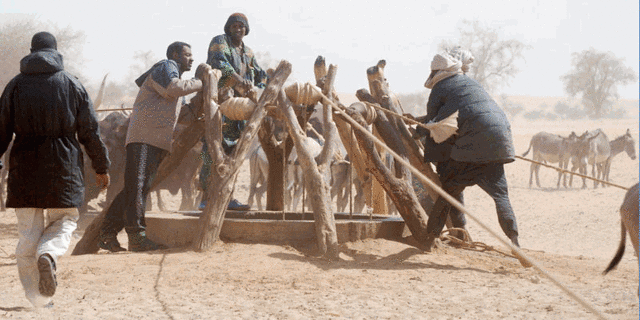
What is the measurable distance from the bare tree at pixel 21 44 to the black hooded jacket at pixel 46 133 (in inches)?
1341

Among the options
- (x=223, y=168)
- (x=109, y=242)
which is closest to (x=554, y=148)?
(x=223, y=168)

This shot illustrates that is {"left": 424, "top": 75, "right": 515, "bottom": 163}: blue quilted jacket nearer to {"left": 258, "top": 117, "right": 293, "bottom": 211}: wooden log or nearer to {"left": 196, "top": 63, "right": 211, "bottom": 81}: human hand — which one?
{"left": 258, "top": 117, "right": 293, "bottom": 211}: wooden log

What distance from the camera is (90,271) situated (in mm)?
5523

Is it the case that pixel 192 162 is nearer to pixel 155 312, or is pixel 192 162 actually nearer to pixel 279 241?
pixel 279 241

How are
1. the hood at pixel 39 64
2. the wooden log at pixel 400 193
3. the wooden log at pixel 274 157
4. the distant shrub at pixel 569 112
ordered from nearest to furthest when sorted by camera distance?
1. the hood at pixel 39 64
2. the wooden log at pixel 400 193
3. the wooden log at pixel 274 157
4. the distant shrub at pixel 569 112

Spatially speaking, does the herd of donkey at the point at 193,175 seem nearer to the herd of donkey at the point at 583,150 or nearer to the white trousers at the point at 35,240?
the herd of donkey at the point at 583,150

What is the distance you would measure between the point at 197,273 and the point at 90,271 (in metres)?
0.88

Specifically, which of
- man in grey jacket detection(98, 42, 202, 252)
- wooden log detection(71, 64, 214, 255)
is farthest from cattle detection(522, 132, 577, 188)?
man in grey jacket detection(98, 42, 202, 252)

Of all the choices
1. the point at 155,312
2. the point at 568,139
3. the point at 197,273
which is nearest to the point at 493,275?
the point at 197,273

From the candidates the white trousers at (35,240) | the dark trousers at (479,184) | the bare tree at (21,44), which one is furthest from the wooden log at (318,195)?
the bare tree at (21,44)

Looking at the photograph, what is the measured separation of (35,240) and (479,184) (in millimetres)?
3605

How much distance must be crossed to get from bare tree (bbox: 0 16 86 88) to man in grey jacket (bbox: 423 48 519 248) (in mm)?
33893

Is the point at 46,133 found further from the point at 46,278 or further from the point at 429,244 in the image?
the point at 429,244

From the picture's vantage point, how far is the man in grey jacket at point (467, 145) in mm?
6062
